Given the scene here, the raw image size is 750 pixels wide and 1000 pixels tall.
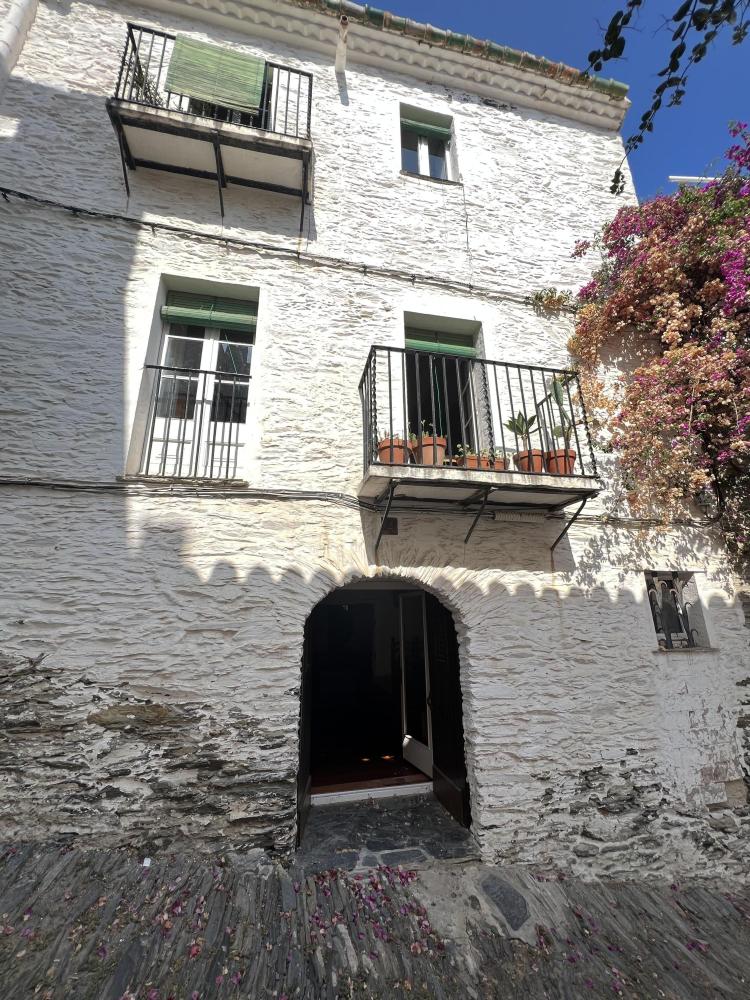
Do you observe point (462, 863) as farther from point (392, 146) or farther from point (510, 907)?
point (392, 146)

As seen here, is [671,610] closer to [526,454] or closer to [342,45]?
[526,454]

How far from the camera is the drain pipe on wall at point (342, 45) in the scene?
554 cm

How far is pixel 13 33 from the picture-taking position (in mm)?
4633

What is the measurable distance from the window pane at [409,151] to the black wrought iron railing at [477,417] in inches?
122

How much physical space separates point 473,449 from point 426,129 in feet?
16.2

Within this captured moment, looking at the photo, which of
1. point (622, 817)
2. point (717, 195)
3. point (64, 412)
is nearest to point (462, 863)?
point (622, 817)

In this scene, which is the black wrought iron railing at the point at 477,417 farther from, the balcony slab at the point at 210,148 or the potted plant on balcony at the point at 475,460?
the balcony slab at the point at 210,148

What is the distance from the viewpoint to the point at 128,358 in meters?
4.01

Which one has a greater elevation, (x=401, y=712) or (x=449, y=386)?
(x=449, y=386)

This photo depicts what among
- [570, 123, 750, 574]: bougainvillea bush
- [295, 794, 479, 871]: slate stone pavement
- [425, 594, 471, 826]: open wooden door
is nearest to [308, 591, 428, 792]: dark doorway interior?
[295, 794, 479, 871]: slate stone pavement

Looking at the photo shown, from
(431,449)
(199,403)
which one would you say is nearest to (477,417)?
(431,449)

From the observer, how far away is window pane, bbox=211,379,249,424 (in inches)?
170

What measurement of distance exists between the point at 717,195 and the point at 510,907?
767 centimetres

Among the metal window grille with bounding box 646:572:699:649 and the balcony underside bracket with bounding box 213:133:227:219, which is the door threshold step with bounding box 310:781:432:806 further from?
the balcony underside bracket with bounding box 213:133:227:219
